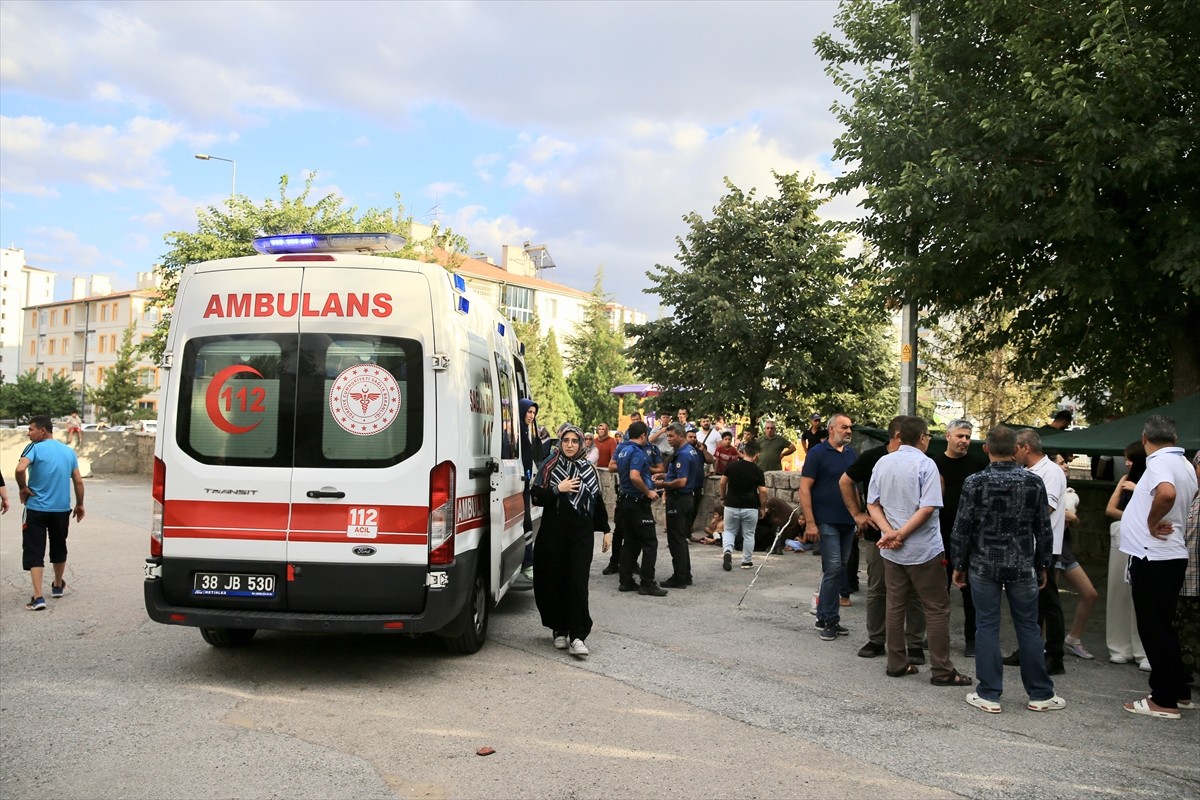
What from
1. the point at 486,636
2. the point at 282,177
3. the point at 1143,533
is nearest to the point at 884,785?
the point at 1143,533

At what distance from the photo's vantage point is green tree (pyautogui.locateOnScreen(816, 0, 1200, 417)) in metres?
9.63

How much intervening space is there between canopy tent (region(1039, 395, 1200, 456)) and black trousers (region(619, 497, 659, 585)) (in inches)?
158

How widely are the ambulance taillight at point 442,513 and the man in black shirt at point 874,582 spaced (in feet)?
10.00

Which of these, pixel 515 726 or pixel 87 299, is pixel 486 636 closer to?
pixel 515 726

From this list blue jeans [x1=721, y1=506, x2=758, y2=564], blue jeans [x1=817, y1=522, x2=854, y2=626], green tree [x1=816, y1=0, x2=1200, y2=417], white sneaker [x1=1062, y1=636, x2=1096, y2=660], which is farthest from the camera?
blue jeans [x1=721, y1=506, x2=758, y2=564]

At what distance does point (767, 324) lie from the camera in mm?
24734

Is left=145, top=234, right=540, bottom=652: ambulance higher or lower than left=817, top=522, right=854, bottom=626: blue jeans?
higher

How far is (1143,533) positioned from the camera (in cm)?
616

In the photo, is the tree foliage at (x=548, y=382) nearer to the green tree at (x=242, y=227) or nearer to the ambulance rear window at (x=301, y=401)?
the green tree at (x=242, y=227)

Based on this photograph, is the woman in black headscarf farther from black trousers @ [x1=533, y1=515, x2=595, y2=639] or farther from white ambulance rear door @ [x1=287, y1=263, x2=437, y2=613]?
white ambulance rear door @ [x1=287, y1=263, x2=437, y2=613]

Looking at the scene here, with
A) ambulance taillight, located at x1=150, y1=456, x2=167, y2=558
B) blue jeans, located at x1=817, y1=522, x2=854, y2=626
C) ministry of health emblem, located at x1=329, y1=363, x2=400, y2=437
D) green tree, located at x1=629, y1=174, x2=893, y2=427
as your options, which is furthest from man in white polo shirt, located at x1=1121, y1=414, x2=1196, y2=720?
green tree, located at x1=629, y1=174, x2=893, y2=427

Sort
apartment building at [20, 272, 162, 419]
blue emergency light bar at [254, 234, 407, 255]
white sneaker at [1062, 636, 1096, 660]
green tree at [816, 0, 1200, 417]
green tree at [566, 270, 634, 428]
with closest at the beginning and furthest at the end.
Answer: blue emergency light bar at [254, 234, 407, 255] < white sneaker at [1062, 636, 1096, 660] < green tree at [816, 0, 1200, 417] < green tree at [566, 270, 634, 428] < apartment building at [20, 272, 162, 419]

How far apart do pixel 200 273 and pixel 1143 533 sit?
628cm

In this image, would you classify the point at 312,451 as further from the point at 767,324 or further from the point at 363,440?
the point at 767,324
